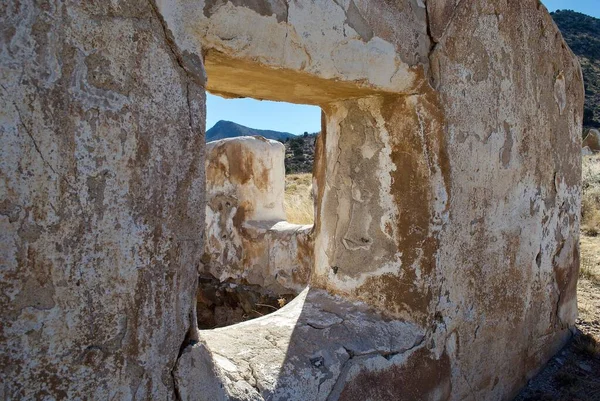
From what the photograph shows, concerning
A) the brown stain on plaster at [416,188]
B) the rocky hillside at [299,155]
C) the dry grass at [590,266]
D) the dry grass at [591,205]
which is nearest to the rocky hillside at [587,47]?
the rocky hillside at [299,155]

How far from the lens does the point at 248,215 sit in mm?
3975

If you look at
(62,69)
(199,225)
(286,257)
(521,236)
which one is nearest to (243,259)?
(286,257)

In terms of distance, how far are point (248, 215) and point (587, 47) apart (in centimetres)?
3074

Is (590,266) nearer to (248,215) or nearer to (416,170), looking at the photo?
(248,215)

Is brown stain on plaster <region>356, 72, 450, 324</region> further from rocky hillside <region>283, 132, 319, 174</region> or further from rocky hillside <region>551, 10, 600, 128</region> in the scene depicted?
rocky hillside <region>551, 10, 600, 128</region>

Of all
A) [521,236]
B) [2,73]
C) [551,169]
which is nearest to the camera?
[2,73]

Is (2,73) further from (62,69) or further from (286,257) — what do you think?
(286,257)

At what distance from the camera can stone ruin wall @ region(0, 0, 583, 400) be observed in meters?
0.88

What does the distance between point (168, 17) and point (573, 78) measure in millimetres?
2391

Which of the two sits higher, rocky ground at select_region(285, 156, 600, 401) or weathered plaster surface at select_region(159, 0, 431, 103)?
weathered plaster surface at select_region(159, 0, 431, 103)

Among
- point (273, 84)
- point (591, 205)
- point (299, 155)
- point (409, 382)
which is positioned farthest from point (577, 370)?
point (299, 155)

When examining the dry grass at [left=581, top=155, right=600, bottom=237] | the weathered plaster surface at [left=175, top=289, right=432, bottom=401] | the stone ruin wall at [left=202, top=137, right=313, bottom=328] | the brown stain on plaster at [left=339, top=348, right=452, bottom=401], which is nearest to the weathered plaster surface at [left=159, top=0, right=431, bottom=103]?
the weathered plaster surface at [left=175, top=289, right=432, bottom=401]

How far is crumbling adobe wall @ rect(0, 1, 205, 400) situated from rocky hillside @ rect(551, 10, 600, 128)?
23.9m

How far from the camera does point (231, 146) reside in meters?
3.98
